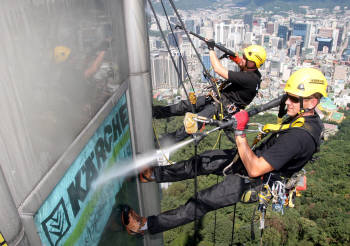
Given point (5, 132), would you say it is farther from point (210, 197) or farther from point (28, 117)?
point (210, 197)

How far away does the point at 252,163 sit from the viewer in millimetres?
2379

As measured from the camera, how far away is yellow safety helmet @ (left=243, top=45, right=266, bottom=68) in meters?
3.68

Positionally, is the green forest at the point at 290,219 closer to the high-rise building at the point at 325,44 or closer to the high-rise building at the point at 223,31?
the high-rise building at the point at 223,31

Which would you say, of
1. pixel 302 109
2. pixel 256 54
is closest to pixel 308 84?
pixel 302 109

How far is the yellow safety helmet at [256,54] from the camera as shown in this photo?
3682 mm

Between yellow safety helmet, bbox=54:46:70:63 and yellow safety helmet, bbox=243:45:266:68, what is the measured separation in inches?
107

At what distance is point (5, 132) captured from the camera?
107cm

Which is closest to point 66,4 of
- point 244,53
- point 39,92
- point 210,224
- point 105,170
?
point 39,92

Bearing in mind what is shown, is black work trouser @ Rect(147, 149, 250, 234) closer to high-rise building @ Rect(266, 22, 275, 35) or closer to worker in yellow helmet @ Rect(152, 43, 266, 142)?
worker in yellow helmet @ Rect(152, 43, 266, 142)

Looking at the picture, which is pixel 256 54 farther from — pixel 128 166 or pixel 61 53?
pixel 61 53

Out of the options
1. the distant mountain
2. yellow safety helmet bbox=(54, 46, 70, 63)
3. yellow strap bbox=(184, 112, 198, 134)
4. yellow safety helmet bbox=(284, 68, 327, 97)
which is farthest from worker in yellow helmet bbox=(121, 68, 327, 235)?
the distant mountain

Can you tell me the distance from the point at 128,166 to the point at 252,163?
119 cm

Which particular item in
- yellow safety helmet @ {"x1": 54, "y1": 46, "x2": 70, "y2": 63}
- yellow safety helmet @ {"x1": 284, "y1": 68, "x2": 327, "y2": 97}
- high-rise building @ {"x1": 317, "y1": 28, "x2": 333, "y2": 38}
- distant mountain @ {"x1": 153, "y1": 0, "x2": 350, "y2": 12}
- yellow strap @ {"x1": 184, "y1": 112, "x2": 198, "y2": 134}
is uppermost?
yellow safety helmet @ {"x1": 54, "y1": 46, "x2": 70, "y2": 63}

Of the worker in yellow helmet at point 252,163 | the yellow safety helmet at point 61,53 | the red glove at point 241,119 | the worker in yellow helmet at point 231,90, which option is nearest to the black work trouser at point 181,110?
the worker in yellow helmet at point 231,90
